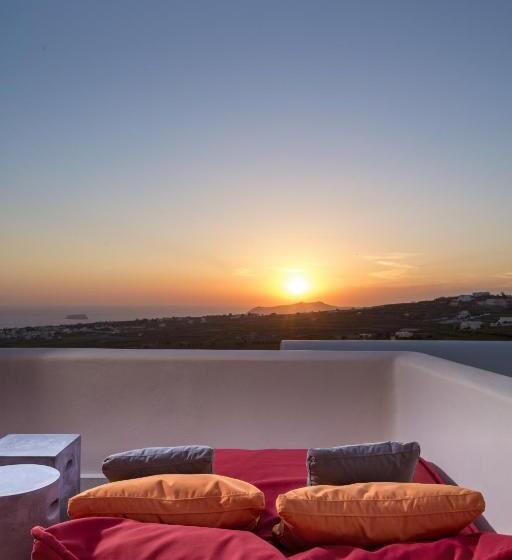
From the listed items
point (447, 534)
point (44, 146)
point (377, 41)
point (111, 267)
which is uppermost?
point (377, 41)

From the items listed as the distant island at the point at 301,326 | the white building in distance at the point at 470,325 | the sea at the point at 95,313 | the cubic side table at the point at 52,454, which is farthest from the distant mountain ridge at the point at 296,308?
the cubic side table at the point at 52,454

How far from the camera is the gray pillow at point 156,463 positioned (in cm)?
185

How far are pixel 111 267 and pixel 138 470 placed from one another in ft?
15.3

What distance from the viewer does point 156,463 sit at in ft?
6.14

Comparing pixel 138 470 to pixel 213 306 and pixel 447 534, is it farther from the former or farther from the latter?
pixel 213 306

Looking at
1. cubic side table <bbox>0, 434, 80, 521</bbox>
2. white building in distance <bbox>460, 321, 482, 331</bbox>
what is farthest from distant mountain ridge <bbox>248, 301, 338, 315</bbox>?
cubic side table <bbox>0, 434, 80, 521</bbox>

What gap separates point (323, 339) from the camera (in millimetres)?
5461

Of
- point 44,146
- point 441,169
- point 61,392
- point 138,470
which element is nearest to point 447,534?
point 138,470

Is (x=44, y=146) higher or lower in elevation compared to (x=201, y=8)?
lower

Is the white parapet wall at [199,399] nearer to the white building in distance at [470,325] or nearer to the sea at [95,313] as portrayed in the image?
the sea at [95,313]

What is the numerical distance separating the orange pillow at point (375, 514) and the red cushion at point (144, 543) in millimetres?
183

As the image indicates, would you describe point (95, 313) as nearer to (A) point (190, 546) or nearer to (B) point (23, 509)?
(B) point (23, 509)

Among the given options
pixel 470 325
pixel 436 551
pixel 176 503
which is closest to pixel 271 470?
pixel 176 503

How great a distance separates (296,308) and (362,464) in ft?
16.1
